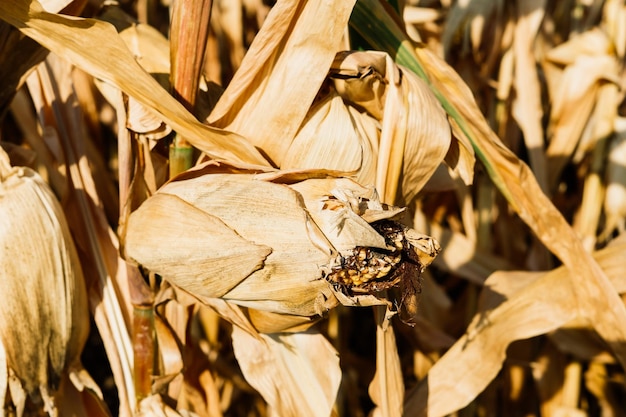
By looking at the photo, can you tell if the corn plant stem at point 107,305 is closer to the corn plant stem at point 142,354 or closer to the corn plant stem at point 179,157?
the corn plant stem at point 142,354

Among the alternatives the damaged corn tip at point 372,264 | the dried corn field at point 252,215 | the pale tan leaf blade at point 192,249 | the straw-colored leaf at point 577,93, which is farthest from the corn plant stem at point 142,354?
the straw-colored leaf at point 577,93

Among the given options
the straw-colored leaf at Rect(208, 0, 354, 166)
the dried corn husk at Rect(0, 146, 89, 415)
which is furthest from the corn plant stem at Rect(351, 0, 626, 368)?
the dried corn husk at Rect(0, 146, 89, 415)

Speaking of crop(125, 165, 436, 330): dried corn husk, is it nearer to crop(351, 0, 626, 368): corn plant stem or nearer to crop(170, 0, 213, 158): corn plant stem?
crop(170, 0, 213, 158): corn plant stem

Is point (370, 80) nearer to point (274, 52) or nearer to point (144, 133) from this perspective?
point (274, 52)

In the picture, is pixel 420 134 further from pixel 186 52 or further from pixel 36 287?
pixel 36 287

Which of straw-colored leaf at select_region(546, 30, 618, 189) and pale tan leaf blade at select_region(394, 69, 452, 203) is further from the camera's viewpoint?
straw-colored leaf at select_region(546, 30, 618, 189)

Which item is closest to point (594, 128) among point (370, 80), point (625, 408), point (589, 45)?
point (589, 45)


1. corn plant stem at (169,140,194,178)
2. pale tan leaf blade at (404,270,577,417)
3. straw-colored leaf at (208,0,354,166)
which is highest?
straw-colored leaf at (208,0,354,166)
